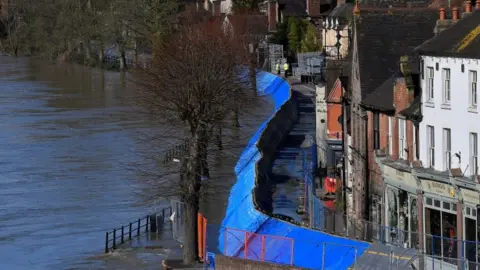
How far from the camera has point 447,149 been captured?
34469 mm

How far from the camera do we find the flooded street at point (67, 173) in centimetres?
5028

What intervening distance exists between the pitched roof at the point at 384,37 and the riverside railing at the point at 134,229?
12.4 meters

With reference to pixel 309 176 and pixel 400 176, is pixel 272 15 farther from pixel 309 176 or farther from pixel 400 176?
pixel 400 176

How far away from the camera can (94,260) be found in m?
47.0

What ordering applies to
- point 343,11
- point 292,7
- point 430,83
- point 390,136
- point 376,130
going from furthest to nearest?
point 292,7, point 343,11, point 376,130, point 390,136, point 430,83

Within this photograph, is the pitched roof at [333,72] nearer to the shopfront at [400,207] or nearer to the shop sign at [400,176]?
the shop sign at [400,176]

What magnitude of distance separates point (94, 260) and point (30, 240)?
475 centimetres

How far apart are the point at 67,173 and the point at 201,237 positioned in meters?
25.8

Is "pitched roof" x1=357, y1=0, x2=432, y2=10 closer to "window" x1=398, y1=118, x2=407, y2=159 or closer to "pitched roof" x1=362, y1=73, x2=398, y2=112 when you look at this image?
"pitched roof" x1=362, y1=73, x2=398, y2=112

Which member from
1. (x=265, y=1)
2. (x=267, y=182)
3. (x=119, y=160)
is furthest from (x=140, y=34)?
(x=267, y=182)

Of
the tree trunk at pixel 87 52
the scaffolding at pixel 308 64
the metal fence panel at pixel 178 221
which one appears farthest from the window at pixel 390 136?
the tree trunk at pixel 87 52

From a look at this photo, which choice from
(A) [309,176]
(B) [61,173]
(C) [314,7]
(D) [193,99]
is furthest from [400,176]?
(C) [314,7]

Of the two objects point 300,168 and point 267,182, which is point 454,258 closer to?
point 267,182

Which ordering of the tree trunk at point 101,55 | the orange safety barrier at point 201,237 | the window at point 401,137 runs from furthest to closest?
the tree trunk at point 101,55
the orange safety barrier at point 201,237
the window at point 401,137
